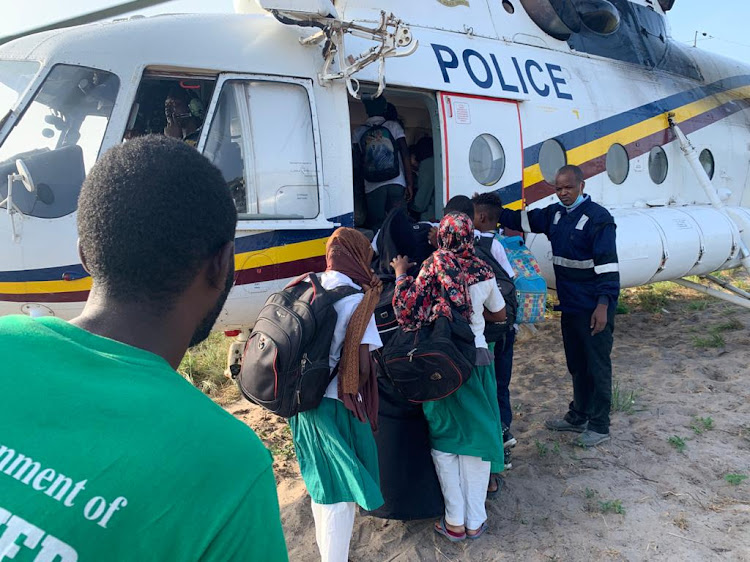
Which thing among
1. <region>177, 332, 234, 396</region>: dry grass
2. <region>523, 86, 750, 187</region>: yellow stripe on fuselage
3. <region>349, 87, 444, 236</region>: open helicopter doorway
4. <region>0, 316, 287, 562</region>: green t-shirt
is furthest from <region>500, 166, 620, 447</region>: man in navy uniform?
<region>0, 316, 287, 562</region>: green t-shirt

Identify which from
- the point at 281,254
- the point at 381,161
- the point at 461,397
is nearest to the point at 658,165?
the point at 381,161

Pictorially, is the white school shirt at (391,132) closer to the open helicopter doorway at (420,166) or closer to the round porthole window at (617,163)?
the open helicopter doorway at (420,166)

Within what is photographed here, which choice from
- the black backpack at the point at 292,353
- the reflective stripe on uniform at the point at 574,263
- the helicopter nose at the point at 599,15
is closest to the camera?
the black backpack at the point at 292,353

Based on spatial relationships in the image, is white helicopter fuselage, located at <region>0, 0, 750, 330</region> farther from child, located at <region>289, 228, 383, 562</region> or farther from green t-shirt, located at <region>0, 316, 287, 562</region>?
green t-shirt, located at <region>0, 316, 287, 562</region>

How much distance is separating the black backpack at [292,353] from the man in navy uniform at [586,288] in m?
2.05

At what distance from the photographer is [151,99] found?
3.90m

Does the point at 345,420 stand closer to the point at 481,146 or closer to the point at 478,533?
the point at 478,533

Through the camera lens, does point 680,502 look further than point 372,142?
No

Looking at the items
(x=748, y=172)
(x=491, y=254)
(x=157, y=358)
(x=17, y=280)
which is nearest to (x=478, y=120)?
(x=491, y=254)

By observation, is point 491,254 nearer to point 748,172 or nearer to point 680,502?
point 680,502

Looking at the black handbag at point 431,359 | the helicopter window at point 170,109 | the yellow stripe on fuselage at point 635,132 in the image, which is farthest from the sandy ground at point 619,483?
the helicopter window at point 170,109

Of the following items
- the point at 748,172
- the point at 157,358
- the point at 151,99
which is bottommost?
the point at 157,358

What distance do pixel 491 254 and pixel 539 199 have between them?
73.5 inches

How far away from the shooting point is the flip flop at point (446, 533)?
9.90 ft
